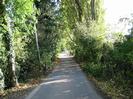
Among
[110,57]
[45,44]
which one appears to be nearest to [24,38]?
[45,44]

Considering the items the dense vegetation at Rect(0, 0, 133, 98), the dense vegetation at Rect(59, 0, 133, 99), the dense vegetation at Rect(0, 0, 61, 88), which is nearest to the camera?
the dense vegetation at Rect(59, 0, 133, 99)

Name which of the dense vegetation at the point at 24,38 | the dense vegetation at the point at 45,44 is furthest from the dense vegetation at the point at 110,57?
the dense vegetation at the point at 24,38

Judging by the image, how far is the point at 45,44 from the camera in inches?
1559

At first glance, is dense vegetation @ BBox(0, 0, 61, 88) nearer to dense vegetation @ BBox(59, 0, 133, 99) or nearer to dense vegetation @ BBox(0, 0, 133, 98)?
dense vegetation @ BBox(0, 0, 133, 98)

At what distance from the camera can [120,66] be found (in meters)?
25.3

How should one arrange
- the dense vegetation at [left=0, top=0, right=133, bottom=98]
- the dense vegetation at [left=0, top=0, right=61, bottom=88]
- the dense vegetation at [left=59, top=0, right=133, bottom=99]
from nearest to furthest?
1. the dense vegetation at [left=59, top=0, right=133, bottom=99]
2. the dense vegetation at [left=0, top=0, right=133, bottom=98]
3. the dense vegetation at [left=0, top=0, right=61, bottom=88]

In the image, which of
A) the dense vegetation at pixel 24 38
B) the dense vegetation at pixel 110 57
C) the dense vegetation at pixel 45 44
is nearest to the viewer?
the dense vegetation at pixel 110 57

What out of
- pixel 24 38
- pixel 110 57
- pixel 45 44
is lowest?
pixel 110 57

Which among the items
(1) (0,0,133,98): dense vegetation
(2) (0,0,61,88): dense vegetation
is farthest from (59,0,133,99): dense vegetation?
(2) (0,0,61,88): dense vegetation

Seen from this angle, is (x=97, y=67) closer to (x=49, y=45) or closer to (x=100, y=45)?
(x=100, y=45)

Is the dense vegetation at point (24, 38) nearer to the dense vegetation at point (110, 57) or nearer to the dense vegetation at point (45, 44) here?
the dense vegetation at point (45, 44)

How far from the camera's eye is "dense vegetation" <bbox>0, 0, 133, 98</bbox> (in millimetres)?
22438

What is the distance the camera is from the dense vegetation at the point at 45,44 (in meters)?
22.4

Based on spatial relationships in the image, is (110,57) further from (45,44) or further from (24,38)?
(45,44)
